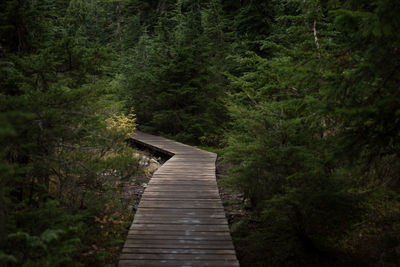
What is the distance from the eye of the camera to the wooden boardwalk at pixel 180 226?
4.22m

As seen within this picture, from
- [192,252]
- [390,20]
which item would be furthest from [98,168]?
[390,20]

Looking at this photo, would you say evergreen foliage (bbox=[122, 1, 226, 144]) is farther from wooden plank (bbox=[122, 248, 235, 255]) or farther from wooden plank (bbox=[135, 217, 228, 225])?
wooden plank (bbox=[122, 248, 235, 255])

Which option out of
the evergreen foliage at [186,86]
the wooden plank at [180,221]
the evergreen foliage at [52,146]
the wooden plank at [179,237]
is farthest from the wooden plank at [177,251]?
the evergreen foliage at [186,86]

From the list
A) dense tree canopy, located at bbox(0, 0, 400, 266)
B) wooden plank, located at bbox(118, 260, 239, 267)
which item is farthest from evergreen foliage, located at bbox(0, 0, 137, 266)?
wooden plank, located at bbox(118, 260, 239, 267)

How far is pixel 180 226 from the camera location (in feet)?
17.2

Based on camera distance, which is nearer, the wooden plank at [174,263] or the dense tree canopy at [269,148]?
the dense tree canopy at [269,148]

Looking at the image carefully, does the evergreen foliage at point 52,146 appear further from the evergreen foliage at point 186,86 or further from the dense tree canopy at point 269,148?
the evergreen foliage at point 186,86

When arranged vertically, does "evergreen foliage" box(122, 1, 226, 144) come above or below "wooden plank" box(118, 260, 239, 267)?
above

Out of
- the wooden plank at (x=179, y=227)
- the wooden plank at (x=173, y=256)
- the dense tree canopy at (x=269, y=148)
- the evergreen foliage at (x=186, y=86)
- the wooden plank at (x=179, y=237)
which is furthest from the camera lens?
the evergreen foliage at (x=186, y=86)

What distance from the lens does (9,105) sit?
3.63 meters

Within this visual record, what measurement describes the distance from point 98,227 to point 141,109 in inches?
516

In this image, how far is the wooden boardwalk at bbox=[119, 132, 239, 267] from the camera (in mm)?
4223

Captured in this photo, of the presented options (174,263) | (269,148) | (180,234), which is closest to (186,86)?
(269,148)

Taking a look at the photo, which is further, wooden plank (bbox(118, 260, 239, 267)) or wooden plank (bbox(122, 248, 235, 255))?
wooden plank (bbox(122, 248, 235, 255))
